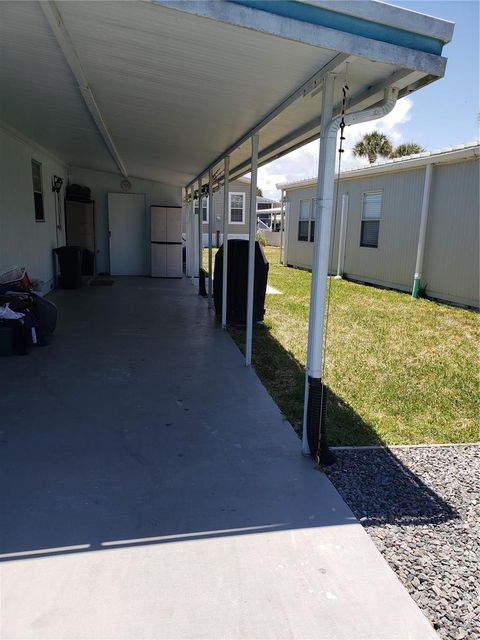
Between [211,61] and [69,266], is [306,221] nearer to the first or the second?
[69,266]

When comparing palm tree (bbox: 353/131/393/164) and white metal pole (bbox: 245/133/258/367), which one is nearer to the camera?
white metal pole (bbox: 245/133/258/367)

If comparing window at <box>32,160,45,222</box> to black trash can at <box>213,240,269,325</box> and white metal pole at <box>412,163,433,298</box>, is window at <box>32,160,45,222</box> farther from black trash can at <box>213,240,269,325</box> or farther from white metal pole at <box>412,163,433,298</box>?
white metal pole at <box>412,163,433,298</box>

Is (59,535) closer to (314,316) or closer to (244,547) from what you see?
(244,547)

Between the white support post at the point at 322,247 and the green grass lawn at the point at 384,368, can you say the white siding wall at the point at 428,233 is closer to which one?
the green grass lawn at the point at 384,368

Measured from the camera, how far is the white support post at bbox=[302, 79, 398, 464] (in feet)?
9.10

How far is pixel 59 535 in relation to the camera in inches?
87.0

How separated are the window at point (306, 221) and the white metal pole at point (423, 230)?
524 centimetres

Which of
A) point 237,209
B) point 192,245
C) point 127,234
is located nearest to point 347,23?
point 192,245

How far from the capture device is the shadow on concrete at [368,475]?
253 cm

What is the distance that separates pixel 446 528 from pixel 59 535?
1.94m

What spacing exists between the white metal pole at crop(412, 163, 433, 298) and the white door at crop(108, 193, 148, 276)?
7026 mm

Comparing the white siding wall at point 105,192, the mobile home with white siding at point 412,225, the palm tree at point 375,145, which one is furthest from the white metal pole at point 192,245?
the palm tree at point 375,145

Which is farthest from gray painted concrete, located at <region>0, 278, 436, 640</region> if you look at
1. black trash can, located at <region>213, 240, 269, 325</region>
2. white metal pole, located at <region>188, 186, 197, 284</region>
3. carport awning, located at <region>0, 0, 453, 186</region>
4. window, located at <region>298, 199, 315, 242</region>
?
window, located at <region>298, 199, 315, 242</region>

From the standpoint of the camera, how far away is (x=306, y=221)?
14.9 m
